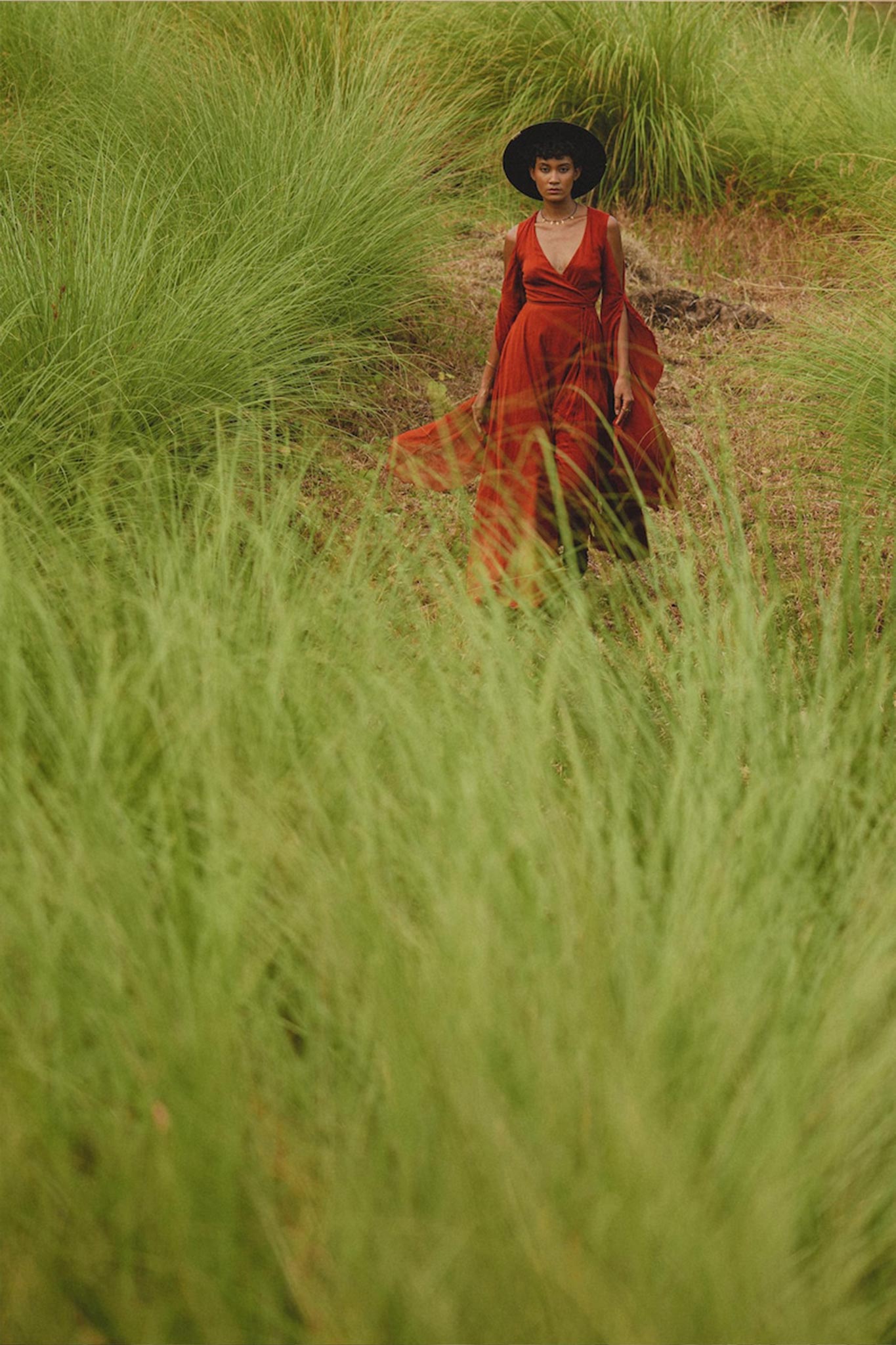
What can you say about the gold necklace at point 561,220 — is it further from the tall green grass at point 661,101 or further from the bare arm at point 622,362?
the tall green grass at point 661,101

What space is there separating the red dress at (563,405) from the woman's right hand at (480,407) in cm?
3

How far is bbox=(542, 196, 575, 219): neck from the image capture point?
3209 mm

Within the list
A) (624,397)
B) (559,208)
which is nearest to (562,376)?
(624,397)

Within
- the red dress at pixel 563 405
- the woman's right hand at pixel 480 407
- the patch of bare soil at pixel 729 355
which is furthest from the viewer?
the patch of bare soil at pixel 729 355

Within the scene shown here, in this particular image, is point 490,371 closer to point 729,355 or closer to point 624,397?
point 624,397

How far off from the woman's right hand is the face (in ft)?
1.82

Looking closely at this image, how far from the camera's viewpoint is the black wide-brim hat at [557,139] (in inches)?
123

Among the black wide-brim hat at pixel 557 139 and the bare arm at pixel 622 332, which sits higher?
the black wide-brim hat at pixel 557 139

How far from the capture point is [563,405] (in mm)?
3332

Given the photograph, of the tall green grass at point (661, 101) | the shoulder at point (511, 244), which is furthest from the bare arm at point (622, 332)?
the tall green grass at point (661, 101)

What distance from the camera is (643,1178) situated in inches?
50.4

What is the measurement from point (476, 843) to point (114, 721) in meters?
0.67

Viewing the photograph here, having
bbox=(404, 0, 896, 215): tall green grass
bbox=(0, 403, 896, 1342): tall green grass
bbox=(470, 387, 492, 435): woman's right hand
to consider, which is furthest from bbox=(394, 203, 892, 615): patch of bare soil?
bbox=(0, 403, 896, 1342): tall green grass

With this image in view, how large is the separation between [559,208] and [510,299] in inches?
10.9
